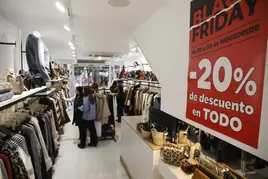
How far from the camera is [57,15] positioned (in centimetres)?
338

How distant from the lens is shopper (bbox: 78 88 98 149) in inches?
157

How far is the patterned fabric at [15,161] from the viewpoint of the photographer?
56.8 inches

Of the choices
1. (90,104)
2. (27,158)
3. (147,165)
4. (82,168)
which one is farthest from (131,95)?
(27,158)

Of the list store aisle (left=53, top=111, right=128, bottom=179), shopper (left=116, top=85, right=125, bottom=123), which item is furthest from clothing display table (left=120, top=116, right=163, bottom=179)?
shopper (left=116, top=85, right=125, bottom=123)

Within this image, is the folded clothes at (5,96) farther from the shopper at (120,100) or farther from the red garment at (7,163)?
the shopper at (120,100)

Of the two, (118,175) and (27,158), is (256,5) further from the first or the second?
(118,175)

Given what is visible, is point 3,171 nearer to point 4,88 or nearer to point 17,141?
point 17,141

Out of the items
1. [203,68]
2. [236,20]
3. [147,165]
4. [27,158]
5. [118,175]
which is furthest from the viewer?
[118,175]

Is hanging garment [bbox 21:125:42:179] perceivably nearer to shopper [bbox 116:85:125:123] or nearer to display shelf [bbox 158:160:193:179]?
display shelf [bbox 158:160:193:179]

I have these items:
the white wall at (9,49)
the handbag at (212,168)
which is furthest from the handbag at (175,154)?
the white wall at (9,49)

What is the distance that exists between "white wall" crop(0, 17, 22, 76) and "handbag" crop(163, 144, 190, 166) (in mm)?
3272

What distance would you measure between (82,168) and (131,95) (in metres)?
2.67

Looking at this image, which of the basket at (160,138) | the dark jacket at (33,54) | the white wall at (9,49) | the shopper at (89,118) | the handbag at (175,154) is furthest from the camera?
the shopper at (89,118)

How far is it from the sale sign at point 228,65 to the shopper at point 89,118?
2965 millimetres
